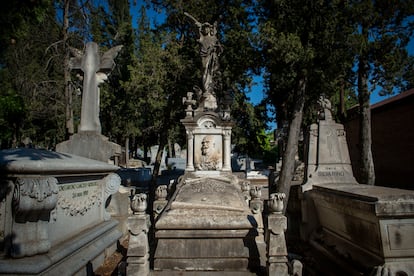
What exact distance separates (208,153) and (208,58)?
3.66 metres

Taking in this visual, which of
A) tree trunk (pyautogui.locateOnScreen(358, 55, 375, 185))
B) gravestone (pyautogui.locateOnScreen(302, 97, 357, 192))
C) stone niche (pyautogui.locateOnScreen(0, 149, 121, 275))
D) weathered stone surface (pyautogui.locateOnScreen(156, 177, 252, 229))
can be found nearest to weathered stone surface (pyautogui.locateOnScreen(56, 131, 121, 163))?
stone niche (pyautogui.locateOnScreen(0, 149, 121, 275))

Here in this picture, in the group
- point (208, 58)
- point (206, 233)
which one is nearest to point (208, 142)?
point (208, 58)

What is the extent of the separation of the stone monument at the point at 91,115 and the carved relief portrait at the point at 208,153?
3183 mm

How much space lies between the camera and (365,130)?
1058cm

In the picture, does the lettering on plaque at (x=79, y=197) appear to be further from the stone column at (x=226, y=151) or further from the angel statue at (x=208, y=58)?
the angel statue at (x=208, y=58)

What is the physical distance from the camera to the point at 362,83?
10820 mm

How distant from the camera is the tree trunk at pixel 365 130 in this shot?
10125mm

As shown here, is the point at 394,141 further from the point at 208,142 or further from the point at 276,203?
the point at 276,203

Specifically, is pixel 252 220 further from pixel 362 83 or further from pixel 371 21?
pixel 362 83

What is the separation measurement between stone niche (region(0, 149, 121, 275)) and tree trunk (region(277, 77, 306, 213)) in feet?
19.2

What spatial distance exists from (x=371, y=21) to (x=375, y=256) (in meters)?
7.69

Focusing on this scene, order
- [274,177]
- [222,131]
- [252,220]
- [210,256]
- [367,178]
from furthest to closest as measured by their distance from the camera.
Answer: [274,177], [367,178], [222,131], [252,220], [210,256]

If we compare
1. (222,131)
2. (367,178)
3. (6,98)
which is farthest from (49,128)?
(367,178)

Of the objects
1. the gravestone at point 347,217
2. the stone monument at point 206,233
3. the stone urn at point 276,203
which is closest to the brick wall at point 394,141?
the gravestone at point 347,217
